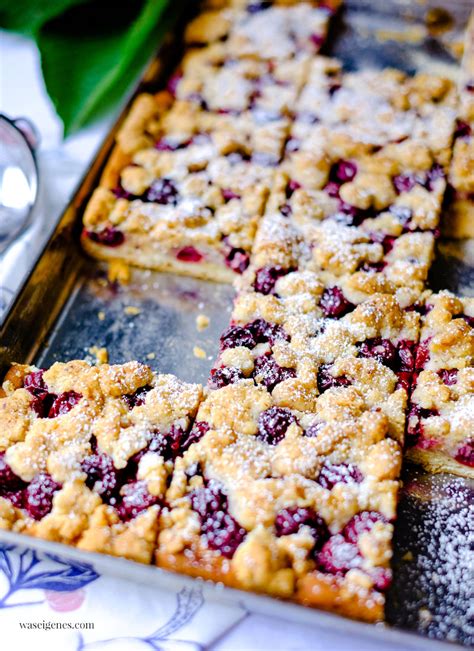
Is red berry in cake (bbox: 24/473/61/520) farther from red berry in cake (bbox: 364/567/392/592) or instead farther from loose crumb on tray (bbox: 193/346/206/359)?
red berry in cake (bbox: 364/567/392/592)

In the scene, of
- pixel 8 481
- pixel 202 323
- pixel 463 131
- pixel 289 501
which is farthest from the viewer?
pixel 463 131

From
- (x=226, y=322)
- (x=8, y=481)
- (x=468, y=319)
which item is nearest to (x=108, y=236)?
(x=226, y=322)

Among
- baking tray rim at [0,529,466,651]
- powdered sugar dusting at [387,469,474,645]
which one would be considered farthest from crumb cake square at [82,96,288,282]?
baking tray rim at [0,529,466,651]

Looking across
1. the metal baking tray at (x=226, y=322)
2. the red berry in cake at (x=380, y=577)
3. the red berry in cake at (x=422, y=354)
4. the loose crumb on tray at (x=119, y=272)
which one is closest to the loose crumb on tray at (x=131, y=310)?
the metal baking tray at (x=226, y=322)

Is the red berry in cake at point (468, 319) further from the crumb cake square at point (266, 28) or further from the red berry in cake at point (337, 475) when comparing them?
the crumb cake square at point (266, 28)

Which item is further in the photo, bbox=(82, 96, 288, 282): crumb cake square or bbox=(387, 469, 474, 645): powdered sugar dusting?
bbox=(82, 96, 288, 282): crumb cake square

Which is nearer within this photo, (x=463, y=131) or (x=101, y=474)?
(x=101, y=474)

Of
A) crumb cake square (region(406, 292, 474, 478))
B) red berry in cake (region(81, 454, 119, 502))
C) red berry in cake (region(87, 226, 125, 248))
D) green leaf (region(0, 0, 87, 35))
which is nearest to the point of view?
red berry in cake (region(81, 454, 119, 502))

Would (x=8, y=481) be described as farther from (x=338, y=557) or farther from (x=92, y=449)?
(x=338, y=557)
